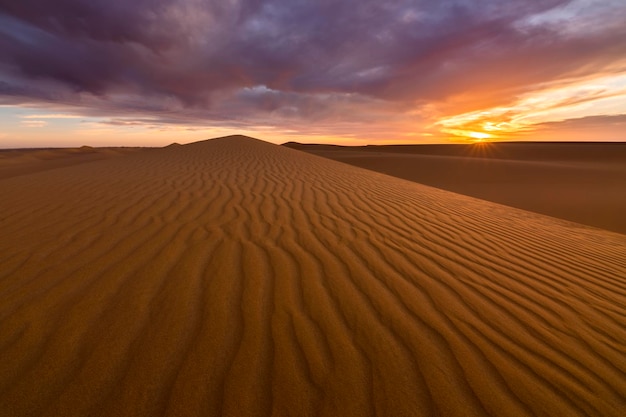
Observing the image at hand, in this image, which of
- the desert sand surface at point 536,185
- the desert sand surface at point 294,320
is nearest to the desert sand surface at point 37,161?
the desert sand surface at point 294,320

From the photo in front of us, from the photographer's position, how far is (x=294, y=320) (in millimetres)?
2092

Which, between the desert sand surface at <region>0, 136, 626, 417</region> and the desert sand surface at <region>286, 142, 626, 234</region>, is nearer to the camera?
the desert sand surface at <region>0, 136, 626, 417</region>

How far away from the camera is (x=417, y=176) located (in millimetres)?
20469

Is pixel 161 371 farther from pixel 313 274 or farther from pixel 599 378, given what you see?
pixel 599 378

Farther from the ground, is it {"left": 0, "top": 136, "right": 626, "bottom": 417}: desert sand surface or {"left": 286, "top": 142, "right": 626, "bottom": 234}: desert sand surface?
{"left": 0, "top": 136, "right": 626, "bottom": 417}: desert sand surface

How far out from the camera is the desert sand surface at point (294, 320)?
1.56 meters

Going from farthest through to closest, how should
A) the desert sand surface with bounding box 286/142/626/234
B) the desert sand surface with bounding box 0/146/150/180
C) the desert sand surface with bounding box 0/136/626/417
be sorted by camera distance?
the desert sand surface with bounding box 0/146/150/180, the desert sand surface with bounding box 286/142/626/234, the desert sand surface with bounding box 0/136/626/417

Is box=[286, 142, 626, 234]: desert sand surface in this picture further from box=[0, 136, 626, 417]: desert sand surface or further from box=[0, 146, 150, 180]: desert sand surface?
box=[0, 146, 150, 180]: desert sand surface

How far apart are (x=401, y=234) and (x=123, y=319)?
310 cm

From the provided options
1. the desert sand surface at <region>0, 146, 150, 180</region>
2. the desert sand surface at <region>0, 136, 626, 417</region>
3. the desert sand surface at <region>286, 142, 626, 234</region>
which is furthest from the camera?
the desert sand surface at <region>0, 146, 150, 180</region>

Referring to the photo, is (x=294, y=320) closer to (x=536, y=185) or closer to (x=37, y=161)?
(x=536, y=185)

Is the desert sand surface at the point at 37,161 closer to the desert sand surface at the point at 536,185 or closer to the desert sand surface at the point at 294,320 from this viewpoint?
the desert sand surface at the point at 294,320

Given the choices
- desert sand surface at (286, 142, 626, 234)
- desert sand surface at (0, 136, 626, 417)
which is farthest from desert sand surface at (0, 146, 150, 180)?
desert sand surface at (286, 142, 626, 234)

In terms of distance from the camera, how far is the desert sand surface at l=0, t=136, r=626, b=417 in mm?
1556
